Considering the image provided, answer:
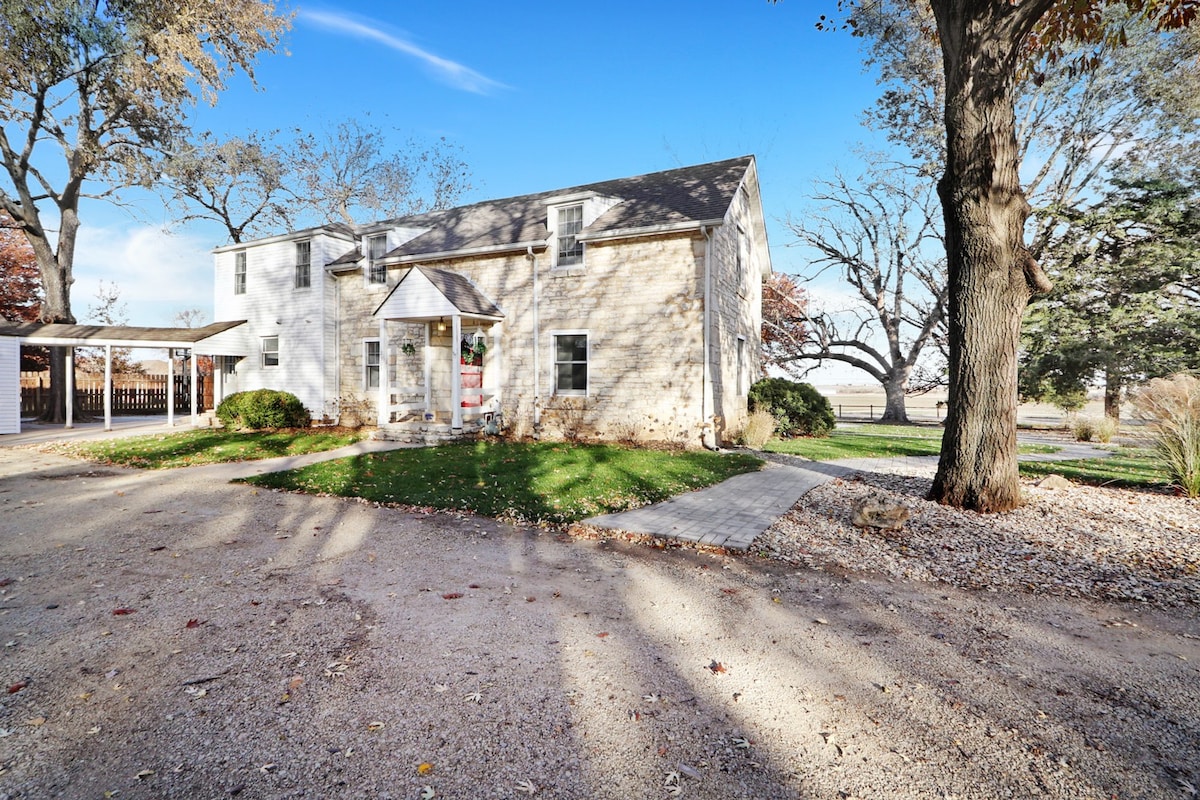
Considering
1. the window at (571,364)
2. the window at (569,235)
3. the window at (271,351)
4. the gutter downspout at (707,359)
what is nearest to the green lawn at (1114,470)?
the gutter downspout at (707,359)

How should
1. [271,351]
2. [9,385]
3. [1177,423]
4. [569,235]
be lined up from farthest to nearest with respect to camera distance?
1. [271,351]
2. [9,385]
3. [569,235]
4. [1177,423]

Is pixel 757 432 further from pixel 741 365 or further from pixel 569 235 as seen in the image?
pixel 569 235

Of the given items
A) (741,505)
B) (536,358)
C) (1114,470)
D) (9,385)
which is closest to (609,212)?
(536,358)

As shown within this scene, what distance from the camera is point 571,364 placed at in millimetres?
13492

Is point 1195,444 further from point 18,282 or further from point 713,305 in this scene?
point 18,282

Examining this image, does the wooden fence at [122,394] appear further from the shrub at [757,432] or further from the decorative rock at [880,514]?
the decorative rock at [880,514]

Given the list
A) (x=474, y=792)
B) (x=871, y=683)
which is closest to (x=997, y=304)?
(x=871, y=683)

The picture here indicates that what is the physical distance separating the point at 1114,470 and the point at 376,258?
18.0 m

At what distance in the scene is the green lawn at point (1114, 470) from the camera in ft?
26.5

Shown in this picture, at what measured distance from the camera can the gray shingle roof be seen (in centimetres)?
1260

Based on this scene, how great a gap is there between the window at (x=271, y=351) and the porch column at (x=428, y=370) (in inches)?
245

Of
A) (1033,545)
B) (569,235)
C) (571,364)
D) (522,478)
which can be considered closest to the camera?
(1033,545)

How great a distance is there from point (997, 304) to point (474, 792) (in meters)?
7.61

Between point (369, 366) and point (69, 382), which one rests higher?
point (369, 366)
